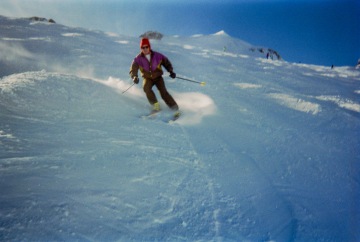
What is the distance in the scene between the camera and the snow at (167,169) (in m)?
2.26

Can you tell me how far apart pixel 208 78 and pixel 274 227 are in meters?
6.85

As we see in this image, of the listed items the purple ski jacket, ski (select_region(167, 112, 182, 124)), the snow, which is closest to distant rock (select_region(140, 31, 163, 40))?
the purple ski jacket

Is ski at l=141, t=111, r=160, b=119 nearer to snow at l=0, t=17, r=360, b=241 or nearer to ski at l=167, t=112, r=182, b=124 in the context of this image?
snow at l=0, t=17, r=360, b=241

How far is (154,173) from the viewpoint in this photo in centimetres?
294

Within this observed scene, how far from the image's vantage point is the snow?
2.26 metres

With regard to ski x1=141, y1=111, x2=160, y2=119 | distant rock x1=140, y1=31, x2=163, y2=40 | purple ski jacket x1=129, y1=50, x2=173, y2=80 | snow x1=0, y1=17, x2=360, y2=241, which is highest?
distant rock x1=140, y1=31, x2=163, y2=40

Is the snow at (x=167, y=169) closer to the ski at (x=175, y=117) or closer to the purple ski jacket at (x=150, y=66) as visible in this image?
the ski at (x=175, y=117)

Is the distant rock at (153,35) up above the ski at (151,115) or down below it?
above

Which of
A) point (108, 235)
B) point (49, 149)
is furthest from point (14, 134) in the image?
point (108, 235)

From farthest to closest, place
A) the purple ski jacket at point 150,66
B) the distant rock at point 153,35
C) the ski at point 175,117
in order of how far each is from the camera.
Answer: the distant rock at point 153,35 → the purple ski jacket at point 150,66 → the ski at point 175,117

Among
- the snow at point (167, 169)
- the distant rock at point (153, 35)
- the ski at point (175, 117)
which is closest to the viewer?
the snow at point (167, 169)

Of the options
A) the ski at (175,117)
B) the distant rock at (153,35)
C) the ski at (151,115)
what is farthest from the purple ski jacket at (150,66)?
the distant rock at (153,35)

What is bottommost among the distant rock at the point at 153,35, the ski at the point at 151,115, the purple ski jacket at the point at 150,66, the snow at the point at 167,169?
the snow at the point at 167,169

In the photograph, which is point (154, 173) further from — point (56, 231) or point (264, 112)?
point (264, 112)
